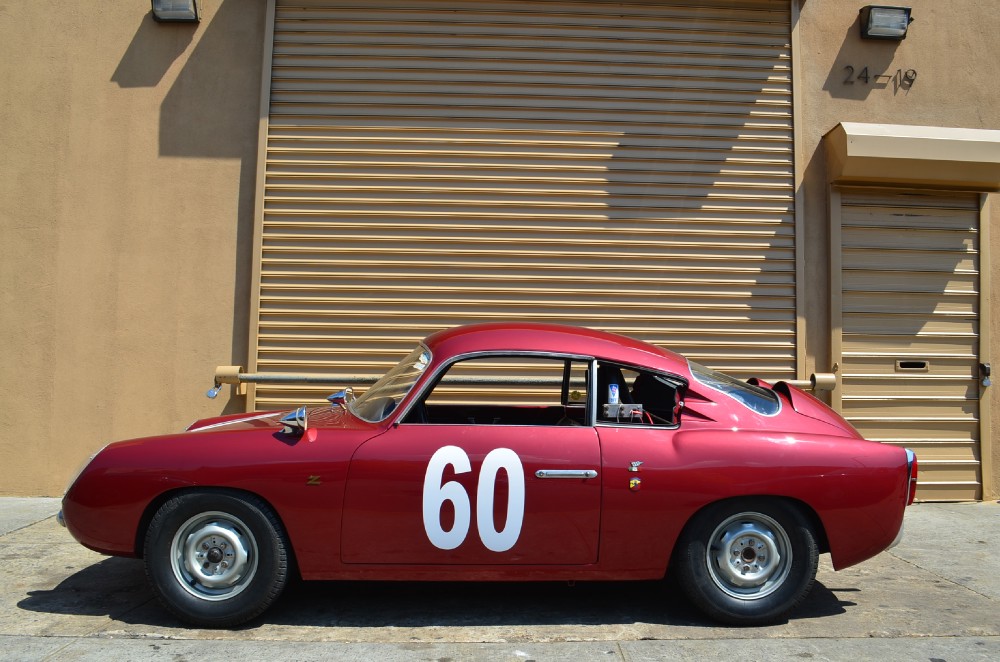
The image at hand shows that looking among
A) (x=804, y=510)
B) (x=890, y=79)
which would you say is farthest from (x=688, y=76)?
(x=804, y=510)

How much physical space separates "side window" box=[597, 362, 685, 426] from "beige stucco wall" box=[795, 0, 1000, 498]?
377 centimetres

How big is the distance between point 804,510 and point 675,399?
2.75 ft

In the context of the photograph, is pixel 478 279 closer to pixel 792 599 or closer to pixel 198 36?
pixel 198 36

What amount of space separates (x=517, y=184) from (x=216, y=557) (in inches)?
172

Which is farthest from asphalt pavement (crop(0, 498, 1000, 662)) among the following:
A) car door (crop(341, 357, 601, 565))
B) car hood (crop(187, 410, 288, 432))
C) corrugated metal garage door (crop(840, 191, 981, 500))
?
corrugated metal garage door (crop(840, 191, 981, 500))

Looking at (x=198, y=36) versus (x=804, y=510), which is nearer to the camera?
(x=804, y=510)

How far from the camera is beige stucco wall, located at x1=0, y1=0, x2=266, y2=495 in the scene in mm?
7051

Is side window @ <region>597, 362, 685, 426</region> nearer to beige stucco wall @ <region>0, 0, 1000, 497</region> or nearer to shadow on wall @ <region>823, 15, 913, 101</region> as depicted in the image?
beige stucco wall @ <region>0, 0, 1000, 497</region>

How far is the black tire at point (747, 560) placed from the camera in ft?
13.3

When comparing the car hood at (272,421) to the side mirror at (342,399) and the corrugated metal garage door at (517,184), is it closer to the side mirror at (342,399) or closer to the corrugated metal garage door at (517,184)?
the side mirror at (342,399)

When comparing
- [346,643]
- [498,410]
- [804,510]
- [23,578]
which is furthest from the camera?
[498,410]

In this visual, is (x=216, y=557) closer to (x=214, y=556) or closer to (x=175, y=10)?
(x=214, y=556)

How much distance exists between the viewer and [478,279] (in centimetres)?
718

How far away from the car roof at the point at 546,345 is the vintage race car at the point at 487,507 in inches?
12.3
